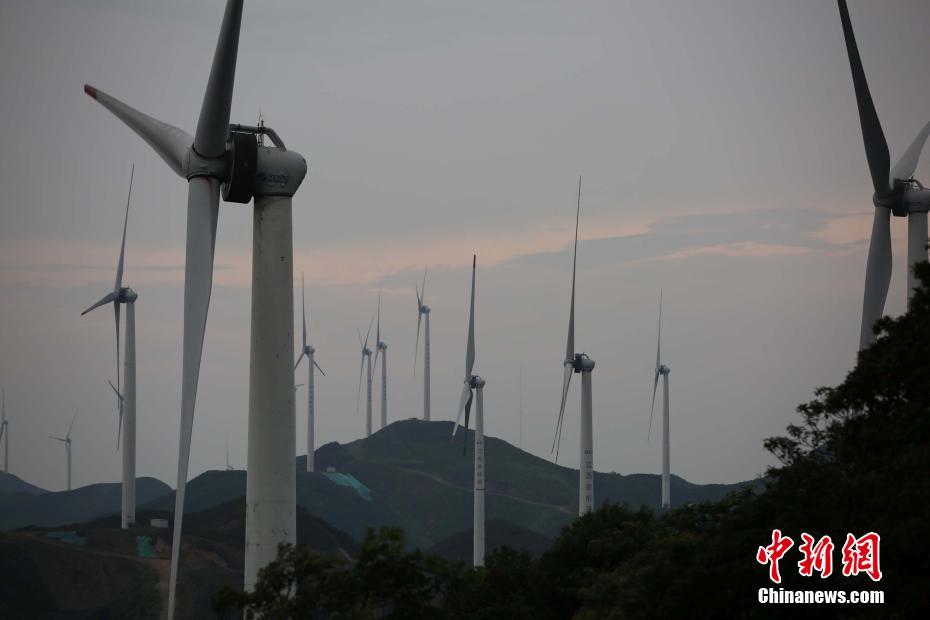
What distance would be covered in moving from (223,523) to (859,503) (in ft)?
478

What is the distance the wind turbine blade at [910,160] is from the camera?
78.1m

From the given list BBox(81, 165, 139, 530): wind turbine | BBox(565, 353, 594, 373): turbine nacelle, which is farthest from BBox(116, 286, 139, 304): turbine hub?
BBox(565, 353, 594, 373): turbine nacelle

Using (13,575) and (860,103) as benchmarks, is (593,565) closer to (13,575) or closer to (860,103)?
(860,103)

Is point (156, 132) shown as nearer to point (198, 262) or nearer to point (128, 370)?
point (198, 262)

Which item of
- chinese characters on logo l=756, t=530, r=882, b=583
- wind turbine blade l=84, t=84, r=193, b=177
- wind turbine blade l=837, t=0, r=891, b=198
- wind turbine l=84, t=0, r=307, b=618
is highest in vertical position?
wind turbine blade l=837, t=0, r=891, b=198

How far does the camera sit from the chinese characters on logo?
40.2 meters

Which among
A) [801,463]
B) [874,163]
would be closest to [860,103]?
[874,163]

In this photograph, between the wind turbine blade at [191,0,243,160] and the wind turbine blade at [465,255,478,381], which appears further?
the wind turbine blade at [465,255,478,381]

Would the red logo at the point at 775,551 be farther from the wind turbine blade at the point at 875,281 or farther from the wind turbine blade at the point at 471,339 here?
the wind turbine blade at the point at 471,339

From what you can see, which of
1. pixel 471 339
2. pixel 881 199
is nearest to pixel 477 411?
pixel 471 339

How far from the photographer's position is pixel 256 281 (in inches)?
1799

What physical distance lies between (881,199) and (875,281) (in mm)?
7435

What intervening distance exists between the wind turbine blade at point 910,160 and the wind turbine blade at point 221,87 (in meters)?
45.2

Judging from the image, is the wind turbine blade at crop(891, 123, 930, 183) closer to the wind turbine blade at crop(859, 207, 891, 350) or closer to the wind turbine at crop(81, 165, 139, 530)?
the wind turbine blade at crop(859, 207, 891, 350)
